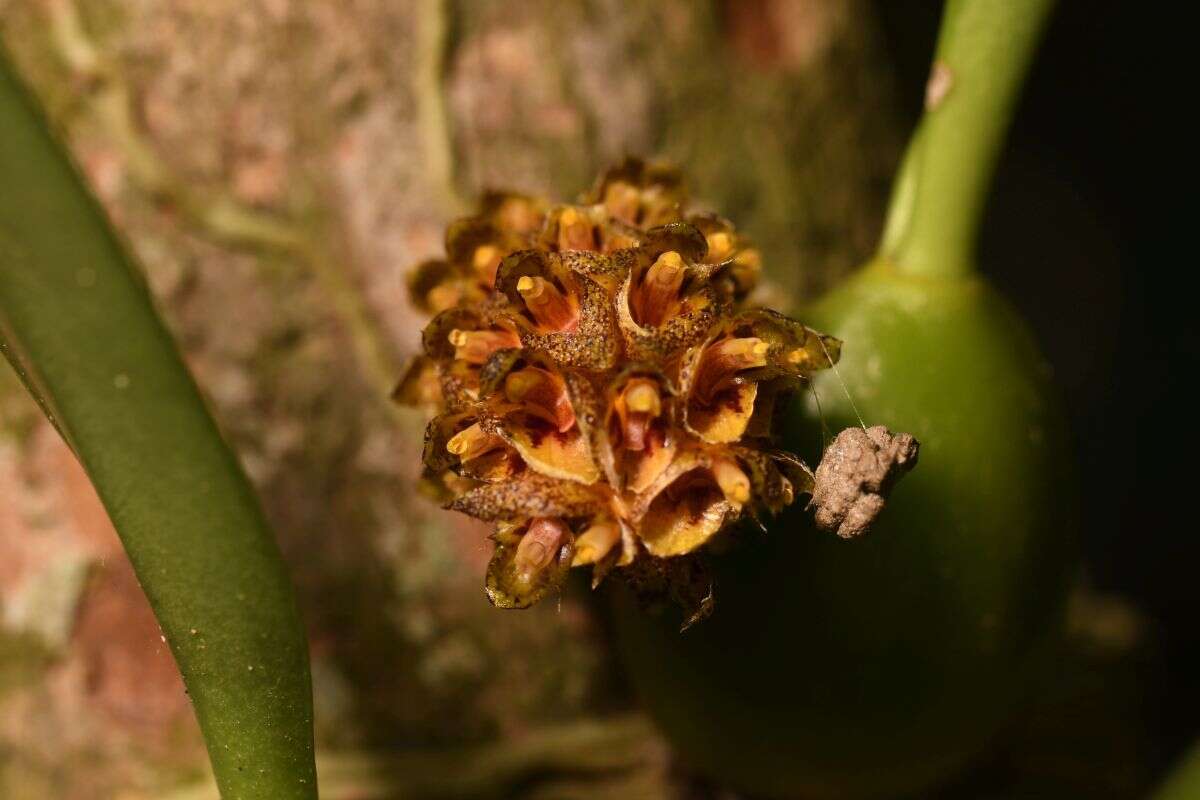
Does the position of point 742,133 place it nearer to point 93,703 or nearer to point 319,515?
point 319,515

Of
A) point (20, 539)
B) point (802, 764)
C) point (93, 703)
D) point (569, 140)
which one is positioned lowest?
point (802, 764)

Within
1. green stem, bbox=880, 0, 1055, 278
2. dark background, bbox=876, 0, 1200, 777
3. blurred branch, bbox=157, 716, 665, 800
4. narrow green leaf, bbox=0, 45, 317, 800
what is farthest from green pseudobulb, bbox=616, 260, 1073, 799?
dark background, bbox=876, 0, 1200, 777

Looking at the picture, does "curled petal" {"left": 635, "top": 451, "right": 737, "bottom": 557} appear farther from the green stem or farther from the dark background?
the dark background

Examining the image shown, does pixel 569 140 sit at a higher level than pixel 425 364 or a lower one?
higher

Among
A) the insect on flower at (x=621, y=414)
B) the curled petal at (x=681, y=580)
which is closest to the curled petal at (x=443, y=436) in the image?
the insect on flower at (x=621, y=414)

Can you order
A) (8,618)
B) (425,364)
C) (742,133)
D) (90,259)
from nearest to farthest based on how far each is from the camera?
(90,259), (425,364), (8,618), (742,133)

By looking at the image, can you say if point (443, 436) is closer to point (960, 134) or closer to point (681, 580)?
point (681, 580)

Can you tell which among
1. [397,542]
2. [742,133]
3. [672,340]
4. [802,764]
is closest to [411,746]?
[397,542]

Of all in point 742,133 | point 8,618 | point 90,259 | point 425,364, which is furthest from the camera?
point 742,133

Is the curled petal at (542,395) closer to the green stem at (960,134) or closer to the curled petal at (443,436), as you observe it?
the curled petal at (443,436)
